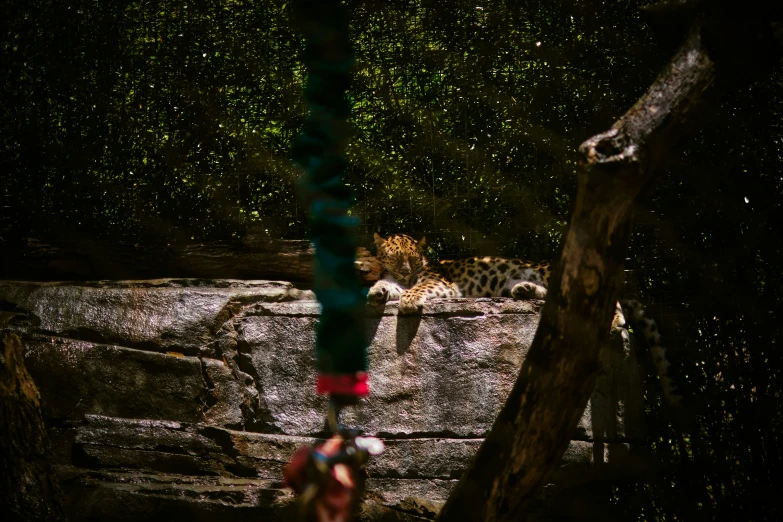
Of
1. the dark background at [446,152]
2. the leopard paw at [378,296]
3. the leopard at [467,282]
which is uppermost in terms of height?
the dark background at [446,152]

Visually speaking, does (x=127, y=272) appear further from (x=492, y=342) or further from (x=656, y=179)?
(x=656, y=179)

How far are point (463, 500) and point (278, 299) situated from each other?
2.21 meters

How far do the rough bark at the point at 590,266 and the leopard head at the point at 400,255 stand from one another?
7.89 ft

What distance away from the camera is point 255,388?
13.3ft

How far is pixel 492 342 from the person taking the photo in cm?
390

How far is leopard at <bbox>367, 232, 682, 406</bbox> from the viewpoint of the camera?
4.12 metres

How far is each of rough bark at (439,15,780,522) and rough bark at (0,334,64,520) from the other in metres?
1.67

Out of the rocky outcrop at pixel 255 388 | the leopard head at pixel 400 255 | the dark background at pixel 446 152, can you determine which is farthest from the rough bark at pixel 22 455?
the leopard head at pixel 400 255

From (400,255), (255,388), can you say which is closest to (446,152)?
(400,255)

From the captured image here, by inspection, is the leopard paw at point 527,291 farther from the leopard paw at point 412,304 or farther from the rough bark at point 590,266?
the rough bark at point 590,266

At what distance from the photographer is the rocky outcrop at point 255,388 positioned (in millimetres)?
3818

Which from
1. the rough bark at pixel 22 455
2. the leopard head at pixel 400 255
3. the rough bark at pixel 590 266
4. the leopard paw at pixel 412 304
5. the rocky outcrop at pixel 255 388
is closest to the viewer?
the rough bark at pixel 590 266

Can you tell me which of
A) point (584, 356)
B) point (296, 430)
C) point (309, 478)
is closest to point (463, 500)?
point (584, 356)

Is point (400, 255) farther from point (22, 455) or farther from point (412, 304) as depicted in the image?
point (22, 455)
